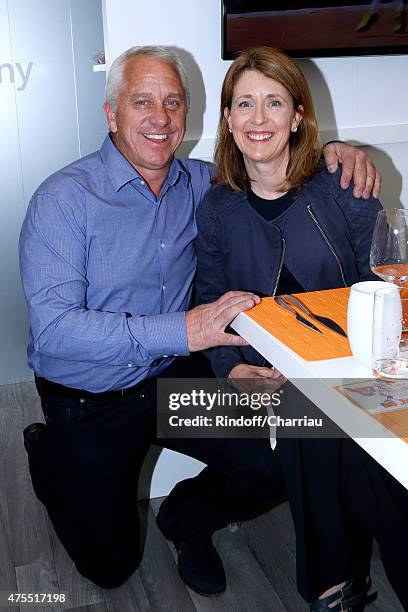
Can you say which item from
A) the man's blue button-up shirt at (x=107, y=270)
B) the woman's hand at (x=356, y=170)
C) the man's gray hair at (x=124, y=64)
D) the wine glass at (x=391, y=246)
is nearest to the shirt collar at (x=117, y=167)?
the man's blue button-up shirt at (x=107, y=270)

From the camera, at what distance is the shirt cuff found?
1739 millimetres

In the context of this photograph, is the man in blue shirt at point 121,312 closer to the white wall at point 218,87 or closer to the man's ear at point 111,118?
the man's ear at point 111,118

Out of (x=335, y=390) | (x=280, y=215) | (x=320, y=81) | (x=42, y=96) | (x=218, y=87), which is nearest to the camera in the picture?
(x=335, y=390)

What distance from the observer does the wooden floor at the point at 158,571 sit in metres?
1.88

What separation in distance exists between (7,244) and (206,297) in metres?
1.27

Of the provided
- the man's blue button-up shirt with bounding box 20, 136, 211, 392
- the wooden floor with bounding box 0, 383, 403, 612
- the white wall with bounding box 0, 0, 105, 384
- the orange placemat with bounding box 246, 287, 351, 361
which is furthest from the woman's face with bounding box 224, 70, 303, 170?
the white wall with bounding box 0, 0, 105, 384

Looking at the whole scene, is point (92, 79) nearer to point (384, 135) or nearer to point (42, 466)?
point (384, 135)

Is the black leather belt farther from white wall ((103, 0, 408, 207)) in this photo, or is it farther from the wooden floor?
white wall ((103, 0, 408, 207))

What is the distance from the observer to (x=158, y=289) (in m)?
1.97

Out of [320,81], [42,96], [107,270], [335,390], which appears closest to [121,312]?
[107,270]

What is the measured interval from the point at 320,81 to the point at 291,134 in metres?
0.70

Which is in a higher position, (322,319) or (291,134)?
(291,134)

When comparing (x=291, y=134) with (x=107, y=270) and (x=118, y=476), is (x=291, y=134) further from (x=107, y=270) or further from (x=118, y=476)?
(x=118, y=476)

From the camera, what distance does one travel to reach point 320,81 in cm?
252
